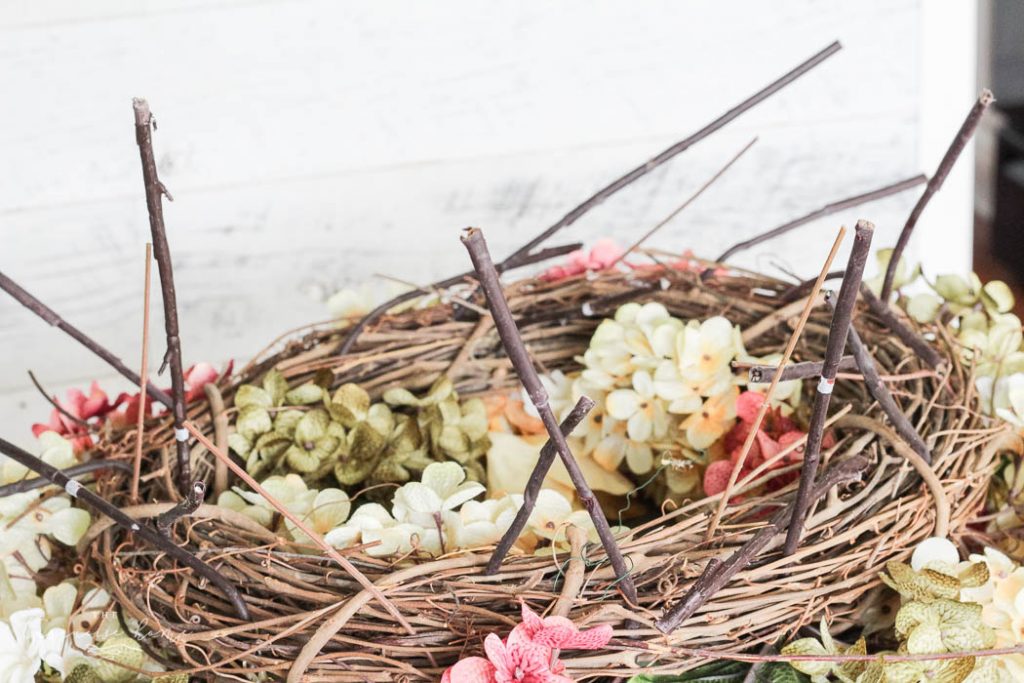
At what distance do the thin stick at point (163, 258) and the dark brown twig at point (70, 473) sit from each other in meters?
0.04

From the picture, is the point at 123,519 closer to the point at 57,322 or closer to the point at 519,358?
the point at 57,322

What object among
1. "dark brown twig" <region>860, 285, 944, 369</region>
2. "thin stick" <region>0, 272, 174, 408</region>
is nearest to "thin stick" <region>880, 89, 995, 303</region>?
"dark brown twig" <region>860, 285, 944, 369</region>

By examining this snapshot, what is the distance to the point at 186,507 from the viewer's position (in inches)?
18.0

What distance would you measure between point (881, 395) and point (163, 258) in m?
0.40

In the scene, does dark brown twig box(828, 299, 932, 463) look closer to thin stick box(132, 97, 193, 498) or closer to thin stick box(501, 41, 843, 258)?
thin stick box(501, 41, 843, 258)

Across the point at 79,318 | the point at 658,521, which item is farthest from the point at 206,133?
the point at 658,521

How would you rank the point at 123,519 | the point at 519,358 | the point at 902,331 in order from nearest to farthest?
the point at 519,358, the point at 123,519, the point at 902,331

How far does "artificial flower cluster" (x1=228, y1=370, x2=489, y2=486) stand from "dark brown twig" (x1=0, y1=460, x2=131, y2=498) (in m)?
0.10

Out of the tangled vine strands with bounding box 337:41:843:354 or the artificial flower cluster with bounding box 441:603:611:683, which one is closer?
the artificial flower cluster with bounding box 441:603:611:683

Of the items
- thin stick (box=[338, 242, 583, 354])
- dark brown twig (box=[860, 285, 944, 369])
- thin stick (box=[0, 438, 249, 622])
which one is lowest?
thin stick (box=[0, 438, 249, 622])

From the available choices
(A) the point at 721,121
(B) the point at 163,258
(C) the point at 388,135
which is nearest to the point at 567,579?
(B) the point at 163,258

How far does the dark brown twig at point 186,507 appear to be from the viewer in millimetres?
443

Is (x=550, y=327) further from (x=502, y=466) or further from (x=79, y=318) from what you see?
(x=79, y=318)

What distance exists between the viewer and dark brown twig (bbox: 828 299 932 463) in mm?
506
